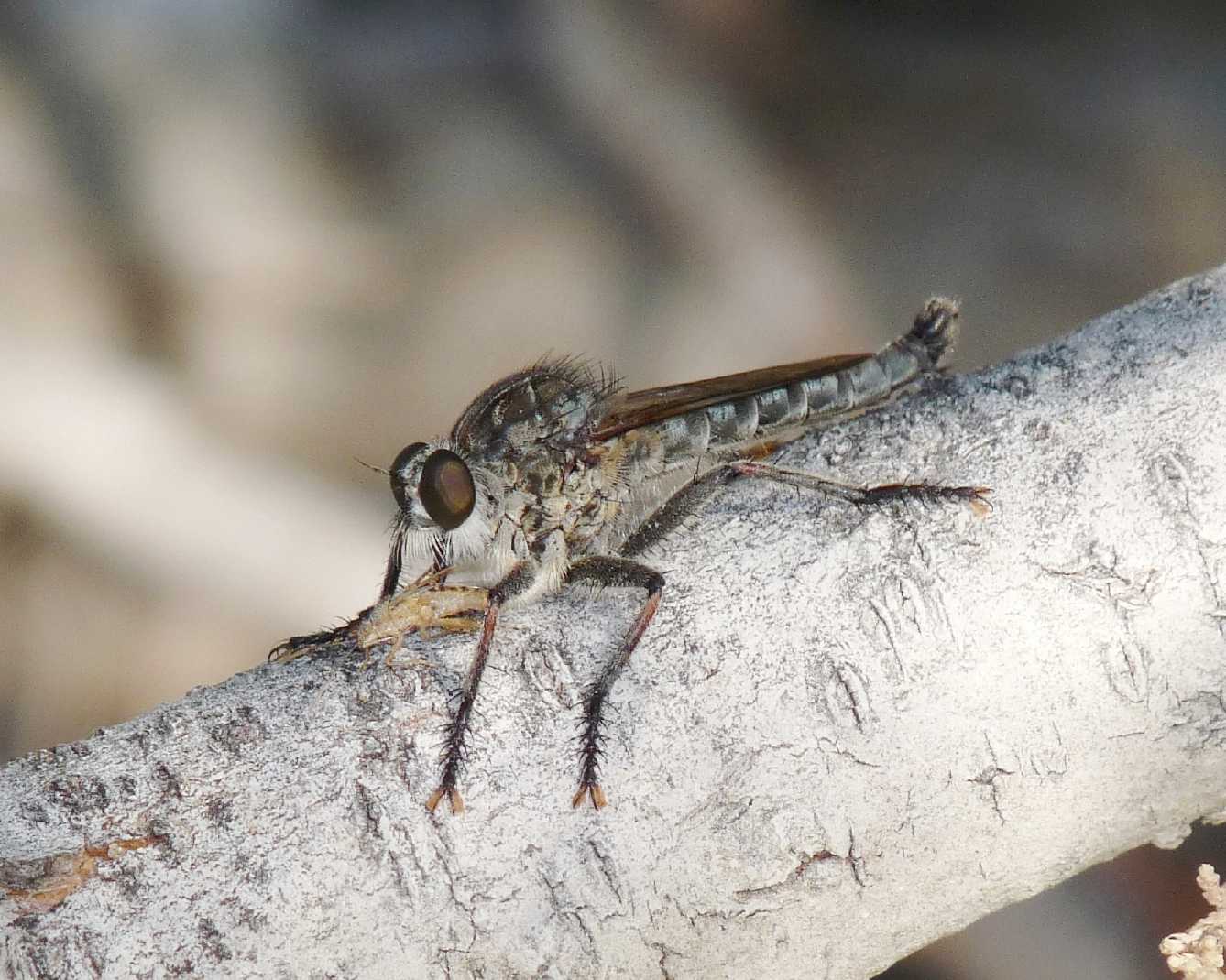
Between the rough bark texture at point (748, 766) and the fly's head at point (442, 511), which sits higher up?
the fly's head at point (442, 511)

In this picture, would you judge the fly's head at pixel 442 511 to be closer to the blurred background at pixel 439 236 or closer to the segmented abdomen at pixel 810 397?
the segmented abdomen at pixel 810 397

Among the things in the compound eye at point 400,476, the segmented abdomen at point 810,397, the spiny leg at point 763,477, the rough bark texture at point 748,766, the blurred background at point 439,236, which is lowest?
the rough bark texture at point 748,766

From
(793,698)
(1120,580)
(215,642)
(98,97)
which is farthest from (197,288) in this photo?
(1120,580)

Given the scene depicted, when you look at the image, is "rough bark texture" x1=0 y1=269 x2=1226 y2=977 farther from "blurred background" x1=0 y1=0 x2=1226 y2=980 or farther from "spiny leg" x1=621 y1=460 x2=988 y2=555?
"blurred background" x1=0 y1=0 x2=1226 y2=980

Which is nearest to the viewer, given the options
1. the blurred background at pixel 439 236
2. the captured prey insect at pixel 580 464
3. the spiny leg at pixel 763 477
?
the spiny leg at pixel 763 477

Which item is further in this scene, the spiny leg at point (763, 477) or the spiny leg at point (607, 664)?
the spiny leg at point (763, 477)

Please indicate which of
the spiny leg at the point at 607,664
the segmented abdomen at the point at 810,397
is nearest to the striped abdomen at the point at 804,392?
the segmented abdomen at the point at 810,397

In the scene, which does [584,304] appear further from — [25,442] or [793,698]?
[793,698]

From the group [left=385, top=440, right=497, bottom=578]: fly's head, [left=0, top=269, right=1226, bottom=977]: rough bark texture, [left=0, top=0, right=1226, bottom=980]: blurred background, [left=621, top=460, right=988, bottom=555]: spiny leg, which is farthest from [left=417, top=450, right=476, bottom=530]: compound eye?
[left=0, top=0, right=1226, bottom=980]: blurred background
